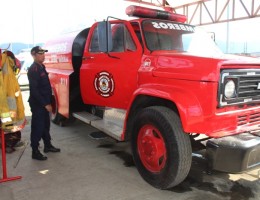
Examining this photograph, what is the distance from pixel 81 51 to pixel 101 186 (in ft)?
9.42

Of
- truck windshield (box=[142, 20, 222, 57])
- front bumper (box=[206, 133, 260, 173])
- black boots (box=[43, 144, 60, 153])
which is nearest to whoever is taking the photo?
front bumper (box=[206, 133, 260, 173])

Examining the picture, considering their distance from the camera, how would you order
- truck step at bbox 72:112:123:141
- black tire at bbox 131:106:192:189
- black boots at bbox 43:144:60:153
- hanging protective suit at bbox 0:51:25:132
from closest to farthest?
black tire at bbox 131:106:192:189 < hanging protective suit at bbox 0:51:25:132 < truck step at bbox 72:112:123:141 < black boots at bbox 43:144:60:153

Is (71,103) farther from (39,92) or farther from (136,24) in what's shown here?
(136,24)

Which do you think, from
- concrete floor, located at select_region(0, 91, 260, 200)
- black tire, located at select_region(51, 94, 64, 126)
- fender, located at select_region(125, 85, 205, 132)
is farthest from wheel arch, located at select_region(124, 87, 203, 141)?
black tire, located at select_region(51, 94, 64, 126)

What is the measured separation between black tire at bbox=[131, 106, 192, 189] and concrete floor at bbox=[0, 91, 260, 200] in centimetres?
20

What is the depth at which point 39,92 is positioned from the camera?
448 centimetres

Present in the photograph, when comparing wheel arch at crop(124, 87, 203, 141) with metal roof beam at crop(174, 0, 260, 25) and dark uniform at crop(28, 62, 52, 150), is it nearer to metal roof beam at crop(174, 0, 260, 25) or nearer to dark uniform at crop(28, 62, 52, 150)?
dark uniform at crop(28, 62, 52, 150)

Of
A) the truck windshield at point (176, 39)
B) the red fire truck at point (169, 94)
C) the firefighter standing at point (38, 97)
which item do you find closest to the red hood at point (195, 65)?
the red fire truck at point (169, 94)

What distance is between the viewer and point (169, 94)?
3.34 m

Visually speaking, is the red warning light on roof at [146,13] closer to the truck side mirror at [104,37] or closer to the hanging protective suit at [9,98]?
the truck side mirror at [104,37]

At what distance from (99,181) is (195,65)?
184cm

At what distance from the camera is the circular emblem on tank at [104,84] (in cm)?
462

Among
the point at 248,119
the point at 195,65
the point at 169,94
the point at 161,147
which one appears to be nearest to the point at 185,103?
the point at 169,94

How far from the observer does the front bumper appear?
302 centimetres
